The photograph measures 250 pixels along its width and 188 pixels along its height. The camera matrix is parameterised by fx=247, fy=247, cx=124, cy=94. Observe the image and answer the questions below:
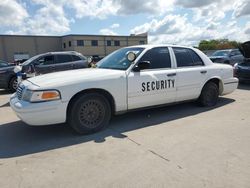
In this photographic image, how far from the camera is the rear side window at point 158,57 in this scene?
5.16 metres

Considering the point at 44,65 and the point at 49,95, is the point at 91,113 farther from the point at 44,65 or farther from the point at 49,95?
the point at 44,65

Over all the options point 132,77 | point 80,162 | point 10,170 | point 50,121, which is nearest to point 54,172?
point 80,162

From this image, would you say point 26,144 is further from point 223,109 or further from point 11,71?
point 11,71

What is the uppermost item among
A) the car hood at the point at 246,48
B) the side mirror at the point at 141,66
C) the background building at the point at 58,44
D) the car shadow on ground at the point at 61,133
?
the background building at the point at 58,44

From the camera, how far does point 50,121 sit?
4129 mm

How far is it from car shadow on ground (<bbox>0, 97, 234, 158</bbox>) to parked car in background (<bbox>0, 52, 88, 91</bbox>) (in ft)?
16.3

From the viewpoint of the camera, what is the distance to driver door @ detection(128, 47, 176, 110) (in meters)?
4.84

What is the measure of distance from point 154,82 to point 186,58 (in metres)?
1.23

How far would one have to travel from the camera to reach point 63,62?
1058cm

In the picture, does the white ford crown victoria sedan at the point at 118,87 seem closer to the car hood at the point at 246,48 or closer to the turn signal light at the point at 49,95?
the turn signal light at the point at 49,95

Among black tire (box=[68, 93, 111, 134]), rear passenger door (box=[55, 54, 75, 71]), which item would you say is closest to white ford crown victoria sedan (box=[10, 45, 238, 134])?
black tire (box=[68, 93, 111, 134])

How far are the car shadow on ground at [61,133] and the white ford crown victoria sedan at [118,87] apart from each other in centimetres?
28

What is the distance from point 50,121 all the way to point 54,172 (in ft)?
3.89

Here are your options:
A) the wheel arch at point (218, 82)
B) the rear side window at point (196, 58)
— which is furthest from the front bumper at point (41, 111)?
the wheel arch at point (218, 82)
